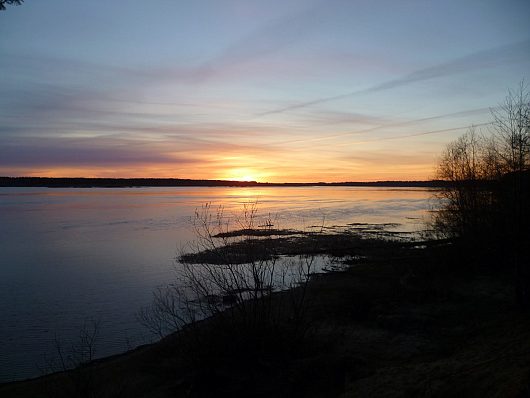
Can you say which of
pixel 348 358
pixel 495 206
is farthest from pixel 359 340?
pixel 495 206

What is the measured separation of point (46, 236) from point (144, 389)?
29.5 metres

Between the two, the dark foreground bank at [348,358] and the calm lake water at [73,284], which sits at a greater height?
the dark foreground bank at [348,358]

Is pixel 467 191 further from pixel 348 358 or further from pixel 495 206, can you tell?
pixel 348 358

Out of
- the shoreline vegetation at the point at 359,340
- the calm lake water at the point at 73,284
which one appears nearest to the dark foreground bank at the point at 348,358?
the shoreline vegetation at the point at 359,340

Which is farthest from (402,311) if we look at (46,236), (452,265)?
(46,236)

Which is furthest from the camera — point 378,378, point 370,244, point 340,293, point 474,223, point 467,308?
point 370,244

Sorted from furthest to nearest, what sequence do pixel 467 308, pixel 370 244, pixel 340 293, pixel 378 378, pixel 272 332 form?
1. pixel 370 244
2. pixel 340 293
3. pixel 467 308
4. pixel 272 332
5. pixel 378 378

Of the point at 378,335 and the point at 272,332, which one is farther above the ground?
the point at 272,332

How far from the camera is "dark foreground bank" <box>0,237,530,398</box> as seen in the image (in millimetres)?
6352

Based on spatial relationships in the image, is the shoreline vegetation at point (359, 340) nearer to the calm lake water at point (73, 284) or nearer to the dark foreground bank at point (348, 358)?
the dark foreground bank at point (348, 358)

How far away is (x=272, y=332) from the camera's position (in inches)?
338

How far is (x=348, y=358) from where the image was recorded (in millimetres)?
8438

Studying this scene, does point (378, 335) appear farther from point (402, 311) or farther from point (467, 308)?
point (467, 308)

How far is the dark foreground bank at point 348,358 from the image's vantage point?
20.8 ft
